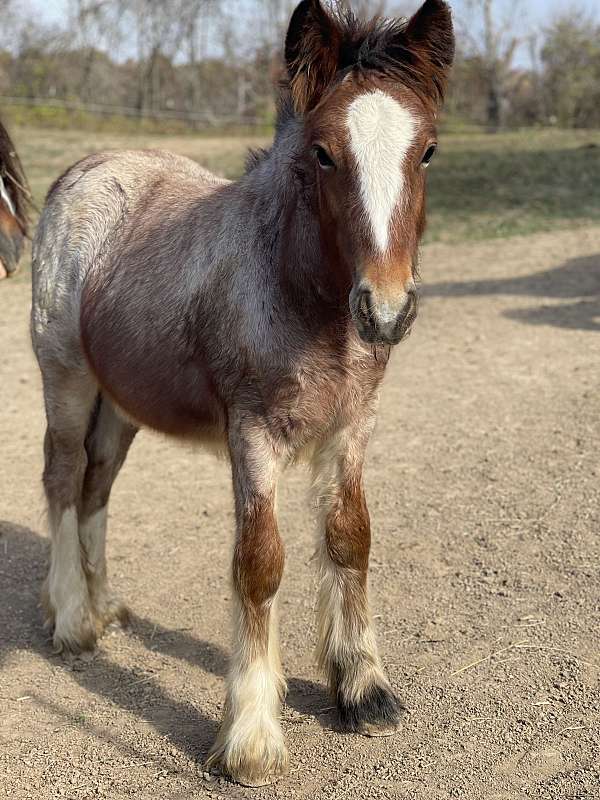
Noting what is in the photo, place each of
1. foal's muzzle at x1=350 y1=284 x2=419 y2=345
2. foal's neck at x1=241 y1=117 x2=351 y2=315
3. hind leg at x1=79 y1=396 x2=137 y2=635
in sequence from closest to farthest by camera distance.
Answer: foal's muzzle at x1=350 y1=284 x2=419 y2=345
foal's neck at x1=241 y1=117 x2=351 y2=315
hind leg at x1=79 y1=396 x2=137 y2=635

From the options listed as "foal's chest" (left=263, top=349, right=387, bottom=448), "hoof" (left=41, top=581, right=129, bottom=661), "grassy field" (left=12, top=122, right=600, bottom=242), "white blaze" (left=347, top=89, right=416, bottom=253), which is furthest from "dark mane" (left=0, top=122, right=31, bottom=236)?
"grassy field" (left=12, top=122, right=600, bottom=242)

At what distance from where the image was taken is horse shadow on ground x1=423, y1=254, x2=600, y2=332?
8.80m

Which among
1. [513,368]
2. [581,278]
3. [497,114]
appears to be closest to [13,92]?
[497,114]

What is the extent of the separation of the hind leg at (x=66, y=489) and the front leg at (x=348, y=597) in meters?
1.29

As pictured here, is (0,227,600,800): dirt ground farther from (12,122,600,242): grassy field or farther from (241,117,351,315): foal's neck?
(12,122,600,242): grassy field

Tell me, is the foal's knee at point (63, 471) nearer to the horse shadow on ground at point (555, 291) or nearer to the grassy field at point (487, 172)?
the horse shadow on ground at point (555, 291)

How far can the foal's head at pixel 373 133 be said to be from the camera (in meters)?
2.54

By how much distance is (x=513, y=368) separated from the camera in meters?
7.55

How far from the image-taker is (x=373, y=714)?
11.1ft

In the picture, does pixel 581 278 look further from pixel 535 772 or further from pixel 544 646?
pixel 535 772

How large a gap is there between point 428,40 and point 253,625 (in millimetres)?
2124

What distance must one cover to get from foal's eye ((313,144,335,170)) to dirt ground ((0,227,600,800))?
83.3 inches

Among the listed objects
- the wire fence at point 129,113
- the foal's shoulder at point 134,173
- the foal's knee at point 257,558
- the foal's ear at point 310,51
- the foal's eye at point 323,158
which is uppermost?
the foal's ear at point 310,51

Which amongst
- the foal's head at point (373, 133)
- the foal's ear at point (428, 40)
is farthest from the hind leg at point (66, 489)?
the foal's ear at point (428, 40)
